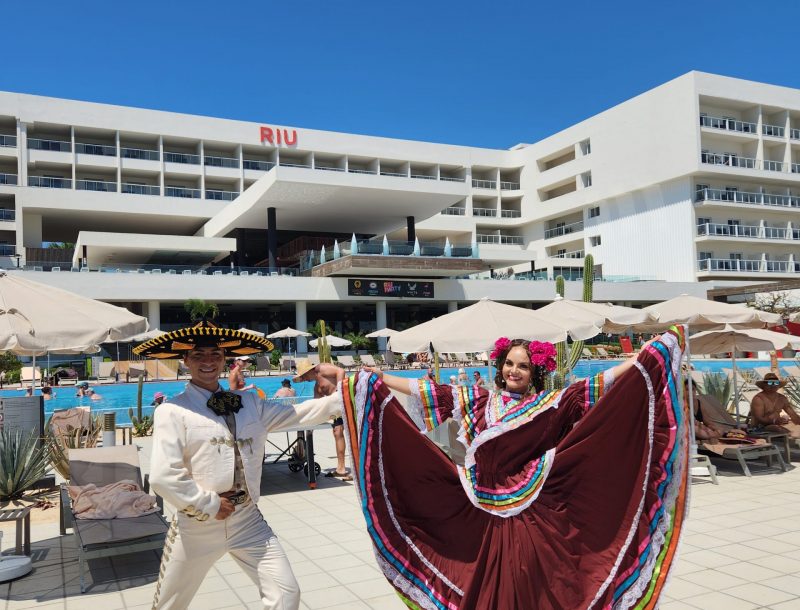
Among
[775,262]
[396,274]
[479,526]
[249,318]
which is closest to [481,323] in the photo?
[479,526]

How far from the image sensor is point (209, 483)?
3105 mm

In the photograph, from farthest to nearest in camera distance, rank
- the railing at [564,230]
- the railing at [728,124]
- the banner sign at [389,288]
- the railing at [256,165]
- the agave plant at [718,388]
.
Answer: the railing at [564,230] → the railing at [256,165] → the railing at [728,124] → the banner sign at [389,288] → the agave plant at [718,388]

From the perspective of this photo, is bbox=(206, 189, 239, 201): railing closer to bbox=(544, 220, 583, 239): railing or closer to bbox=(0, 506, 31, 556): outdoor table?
bbox=(544, 220, 583, 239): railing

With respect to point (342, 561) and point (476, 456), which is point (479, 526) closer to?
point (476, 456)

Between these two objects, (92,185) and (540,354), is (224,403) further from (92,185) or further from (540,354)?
(92,185)

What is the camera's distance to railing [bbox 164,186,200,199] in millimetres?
47281

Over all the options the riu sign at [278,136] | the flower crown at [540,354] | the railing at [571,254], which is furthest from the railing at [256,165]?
the flower crown at [540,354]

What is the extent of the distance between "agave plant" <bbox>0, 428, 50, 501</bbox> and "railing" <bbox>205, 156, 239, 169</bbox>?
44165mm

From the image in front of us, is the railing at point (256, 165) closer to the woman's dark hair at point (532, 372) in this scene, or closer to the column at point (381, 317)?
the column at point (381, 317)

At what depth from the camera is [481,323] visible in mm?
9203

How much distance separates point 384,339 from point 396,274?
371 centimetres

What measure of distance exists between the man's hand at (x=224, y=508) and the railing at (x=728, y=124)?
4947 centimetres

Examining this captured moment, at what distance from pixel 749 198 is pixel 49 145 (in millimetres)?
47598

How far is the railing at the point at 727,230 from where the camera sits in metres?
46.2
